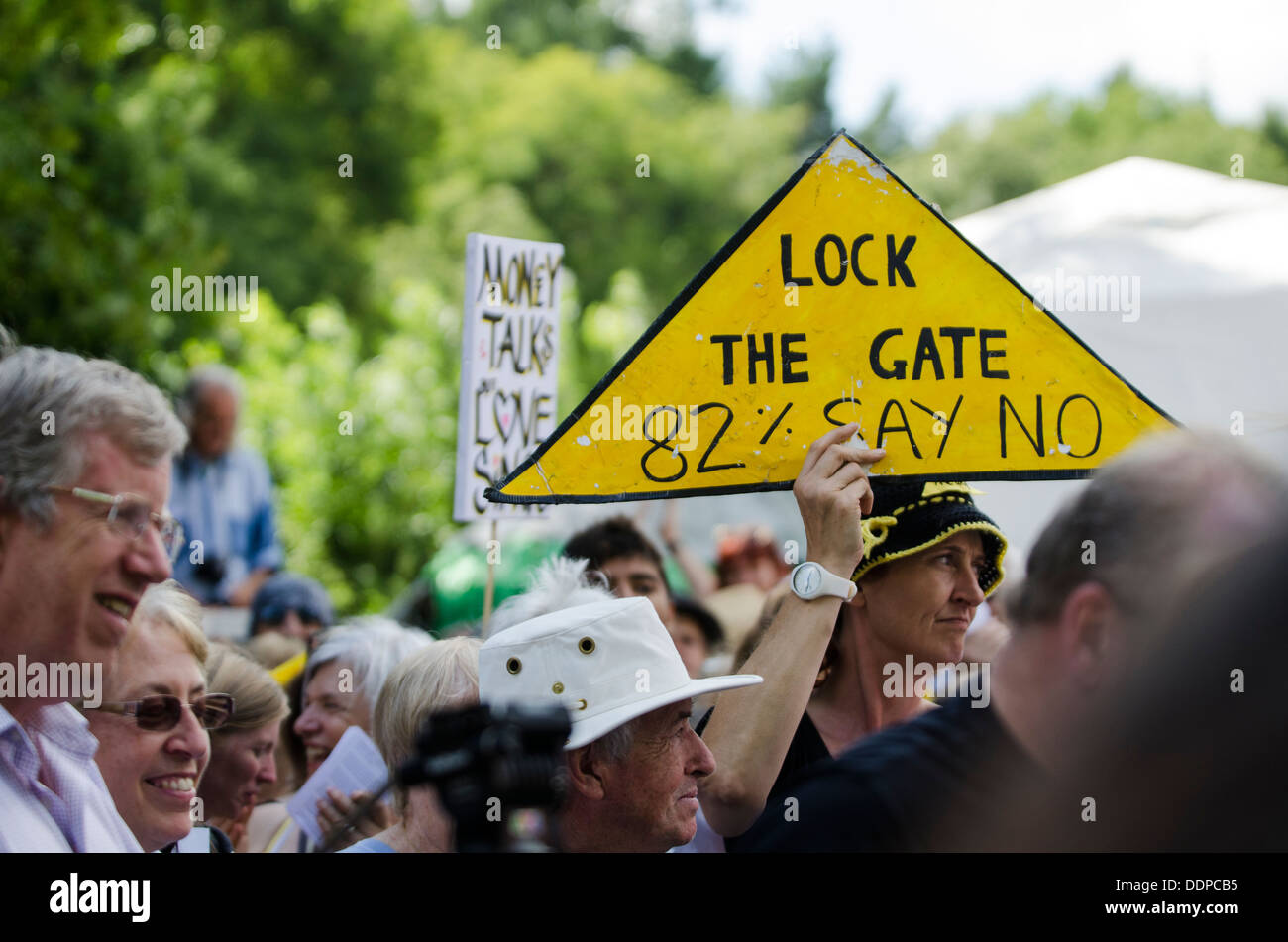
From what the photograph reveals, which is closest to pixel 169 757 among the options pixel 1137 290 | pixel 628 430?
pixel 628 430

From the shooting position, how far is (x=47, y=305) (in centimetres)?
787

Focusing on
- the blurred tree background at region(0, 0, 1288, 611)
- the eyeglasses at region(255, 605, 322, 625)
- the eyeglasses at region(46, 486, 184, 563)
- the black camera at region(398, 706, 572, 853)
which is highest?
the blurred tree background at region(0, 0, 1288, 611)

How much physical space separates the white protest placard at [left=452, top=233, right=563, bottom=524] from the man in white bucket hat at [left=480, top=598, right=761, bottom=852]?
1.50m

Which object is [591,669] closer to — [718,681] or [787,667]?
[718,681]

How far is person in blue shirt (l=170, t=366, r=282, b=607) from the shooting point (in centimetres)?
654

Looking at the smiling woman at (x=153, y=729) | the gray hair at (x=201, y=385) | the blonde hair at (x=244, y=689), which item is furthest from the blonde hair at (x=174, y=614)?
the gray hair at (x=201, y=385)

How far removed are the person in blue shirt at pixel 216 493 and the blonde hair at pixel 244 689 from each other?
9.57 feet

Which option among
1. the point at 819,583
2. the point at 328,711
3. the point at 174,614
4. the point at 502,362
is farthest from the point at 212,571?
the point at 819,583

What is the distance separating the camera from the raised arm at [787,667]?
258 cm

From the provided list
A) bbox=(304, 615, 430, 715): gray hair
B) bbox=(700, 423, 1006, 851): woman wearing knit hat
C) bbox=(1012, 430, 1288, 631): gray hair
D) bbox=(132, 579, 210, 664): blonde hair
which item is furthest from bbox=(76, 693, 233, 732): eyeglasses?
bbox=(1012, 430, 1288, 631): gray hair

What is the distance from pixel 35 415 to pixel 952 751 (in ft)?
5.02

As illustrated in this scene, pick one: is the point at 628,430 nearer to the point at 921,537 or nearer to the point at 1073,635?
the point at 921,537

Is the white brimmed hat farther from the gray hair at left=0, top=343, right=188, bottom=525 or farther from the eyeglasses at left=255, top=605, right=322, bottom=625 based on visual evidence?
the eyeglasses at left=255, top=605, right=322, bottom=625
